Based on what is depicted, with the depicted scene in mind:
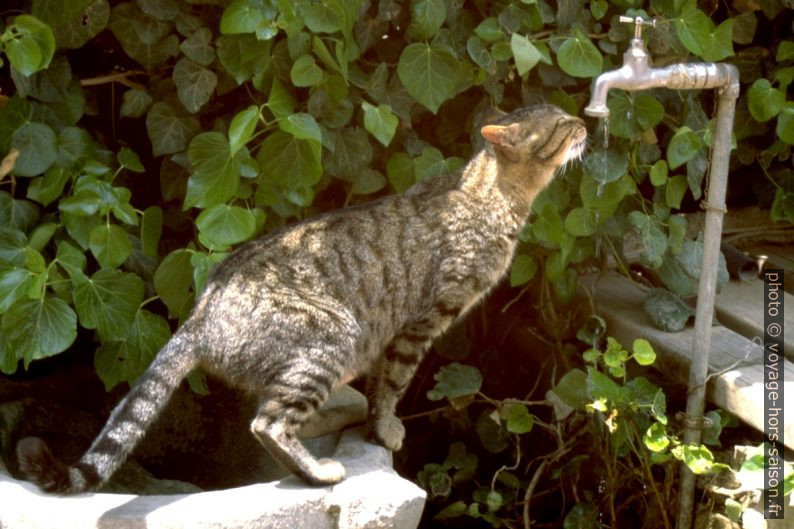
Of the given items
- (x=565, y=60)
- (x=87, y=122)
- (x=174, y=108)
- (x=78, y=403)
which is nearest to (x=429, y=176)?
(x=565, y=60)

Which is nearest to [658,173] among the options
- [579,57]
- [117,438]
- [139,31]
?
[579,57]

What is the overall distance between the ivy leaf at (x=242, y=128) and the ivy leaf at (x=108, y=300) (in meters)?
0.50

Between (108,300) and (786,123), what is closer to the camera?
(108,300)

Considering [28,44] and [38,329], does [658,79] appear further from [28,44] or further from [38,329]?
[38,329]

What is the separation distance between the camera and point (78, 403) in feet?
12.2

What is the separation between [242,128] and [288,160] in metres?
0.27

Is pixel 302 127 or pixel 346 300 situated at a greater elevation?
pixel 302 127

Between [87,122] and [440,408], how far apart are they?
1.71 m

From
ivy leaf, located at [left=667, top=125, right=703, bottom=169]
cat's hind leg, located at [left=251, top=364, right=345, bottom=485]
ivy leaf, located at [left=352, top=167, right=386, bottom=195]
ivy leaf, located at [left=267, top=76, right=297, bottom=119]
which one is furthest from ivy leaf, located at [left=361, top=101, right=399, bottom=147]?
ivy leaf, located at [left=667, top=125, right=703, bottom=169]

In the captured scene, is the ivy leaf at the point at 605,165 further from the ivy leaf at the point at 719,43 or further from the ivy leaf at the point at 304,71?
the ivy leaf at the point at 304,71

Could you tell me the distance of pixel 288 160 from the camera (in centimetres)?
333

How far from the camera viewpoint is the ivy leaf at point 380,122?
11.0ft

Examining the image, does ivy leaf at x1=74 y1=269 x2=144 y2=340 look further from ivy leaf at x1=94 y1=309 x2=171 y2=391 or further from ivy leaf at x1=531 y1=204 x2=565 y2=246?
ivy leaf at x1=531 y1=204 x2=565 y2=246

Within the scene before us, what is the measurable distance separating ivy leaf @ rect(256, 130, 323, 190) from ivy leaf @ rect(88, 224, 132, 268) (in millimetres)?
471
